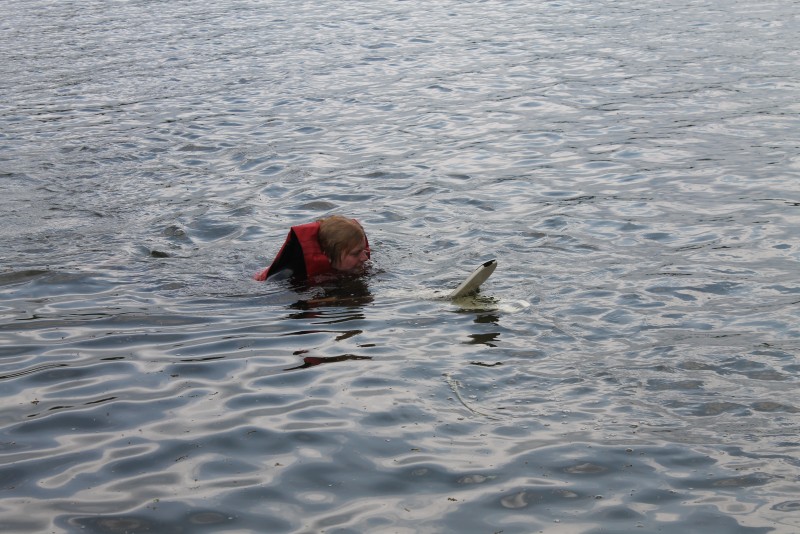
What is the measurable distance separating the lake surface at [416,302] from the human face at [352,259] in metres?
0.22

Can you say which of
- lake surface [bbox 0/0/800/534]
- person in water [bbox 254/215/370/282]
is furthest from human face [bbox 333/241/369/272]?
lake surface [bbox 0/0/800/534]

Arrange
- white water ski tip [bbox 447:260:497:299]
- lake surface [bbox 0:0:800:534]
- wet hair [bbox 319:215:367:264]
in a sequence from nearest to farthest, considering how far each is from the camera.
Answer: lake surface [bbox 0:0:800:534], white water ski tip [bbox 447:260:497:299], wet hair [bbox 319:215:367:264]

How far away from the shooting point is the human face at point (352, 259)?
25.6ft

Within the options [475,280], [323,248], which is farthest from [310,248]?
[475,280]

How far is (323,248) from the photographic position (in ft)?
25.8

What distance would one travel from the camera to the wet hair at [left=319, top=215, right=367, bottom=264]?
7777 mm

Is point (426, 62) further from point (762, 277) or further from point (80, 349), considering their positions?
point (80, 349)

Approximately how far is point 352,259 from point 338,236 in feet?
0.75

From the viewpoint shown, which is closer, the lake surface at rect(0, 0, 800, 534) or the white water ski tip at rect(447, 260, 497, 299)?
the lake surface at rect(0, 0, 800, 534)

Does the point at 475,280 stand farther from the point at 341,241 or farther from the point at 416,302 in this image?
the point at 341,241

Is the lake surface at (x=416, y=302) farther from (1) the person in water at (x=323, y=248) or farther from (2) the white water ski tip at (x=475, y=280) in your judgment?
(1) the person in water at (x=323, y=248)

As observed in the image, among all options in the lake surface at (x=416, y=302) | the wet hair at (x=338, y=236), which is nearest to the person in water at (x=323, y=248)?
the wet hair at (x=338, y=236)

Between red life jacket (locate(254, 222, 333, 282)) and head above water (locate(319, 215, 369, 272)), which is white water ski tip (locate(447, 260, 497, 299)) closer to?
head above water (locate(319, 215, 369, 272))

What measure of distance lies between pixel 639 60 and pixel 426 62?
398 cm
